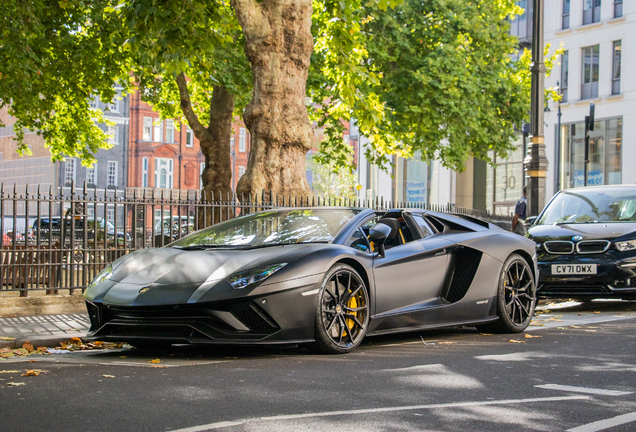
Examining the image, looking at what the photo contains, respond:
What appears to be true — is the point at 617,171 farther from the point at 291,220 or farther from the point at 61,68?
the point at 291,220

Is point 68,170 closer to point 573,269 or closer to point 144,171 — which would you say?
point 144,171

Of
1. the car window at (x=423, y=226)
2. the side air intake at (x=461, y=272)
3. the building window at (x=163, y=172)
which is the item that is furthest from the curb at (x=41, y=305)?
the building window at (x=163, y=172)

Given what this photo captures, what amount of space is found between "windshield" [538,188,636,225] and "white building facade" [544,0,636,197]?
26154 millimetres

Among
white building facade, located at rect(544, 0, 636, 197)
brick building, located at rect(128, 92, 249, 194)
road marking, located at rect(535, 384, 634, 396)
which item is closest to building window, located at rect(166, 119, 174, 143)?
brick building, located at rect(128, 92, 249, 194)

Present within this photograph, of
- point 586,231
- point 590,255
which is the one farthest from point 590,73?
point 590,255

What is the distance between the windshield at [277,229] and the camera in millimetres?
6985

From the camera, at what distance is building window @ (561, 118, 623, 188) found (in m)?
37.3

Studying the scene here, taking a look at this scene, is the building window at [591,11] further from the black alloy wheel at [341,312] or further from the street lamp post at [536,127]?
the black alloy wheel at [341,312]

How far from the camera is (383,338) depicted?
8.02 metres

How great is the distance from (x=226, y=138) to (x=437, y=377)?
63.5 ft

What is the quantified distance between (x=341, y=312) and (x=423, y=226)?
1.62 metres

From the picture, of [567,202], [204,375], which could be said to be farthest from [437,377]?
[567,202]

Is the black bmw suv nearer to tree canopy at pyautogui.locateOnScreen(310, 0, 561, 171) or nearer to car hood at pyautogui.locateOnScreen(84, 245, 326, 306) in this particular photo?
car hood at pyautogui.locateOnScreen(84, 245, 326, 306)

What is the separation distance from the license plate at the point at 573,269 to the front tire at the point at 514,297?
92.4 inches
